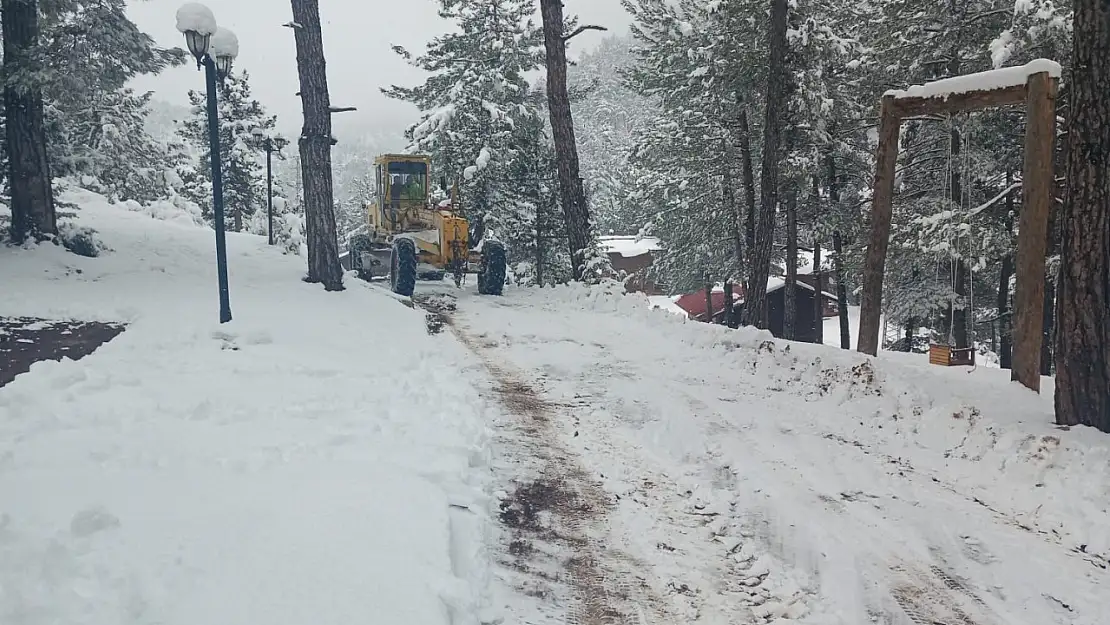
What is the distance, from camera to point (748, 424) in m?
6.07

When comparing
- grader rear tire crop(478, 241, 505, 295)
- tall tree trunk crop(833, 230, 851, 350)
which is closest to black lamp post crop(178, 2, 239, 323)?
grader rear tire crop(478, 241, 505, 295)

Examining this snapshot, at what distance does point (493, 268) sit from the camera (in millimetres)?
15719

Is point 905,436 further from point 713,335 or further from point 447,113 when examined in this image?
point 447,113

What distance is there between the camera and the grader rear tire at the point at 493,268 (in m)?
15.7

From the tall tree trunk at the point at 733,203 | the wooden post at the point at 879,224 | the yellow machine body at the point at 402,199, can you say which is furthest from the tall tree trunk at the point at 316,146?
the tall tree trunk at the point at 733,203

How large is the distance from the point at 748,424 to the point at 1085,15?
4.01 meters

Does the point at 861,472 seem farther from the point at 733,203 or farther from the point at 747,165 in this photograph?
the point at 733,203

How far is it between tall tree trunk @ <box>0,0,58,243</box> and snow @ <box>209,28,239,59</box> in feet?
17.6

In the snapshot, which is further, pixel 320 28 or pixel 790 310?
pixel 790 310

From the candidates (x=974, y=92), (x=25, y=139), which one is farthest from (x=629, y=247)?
(x=974, y=92)

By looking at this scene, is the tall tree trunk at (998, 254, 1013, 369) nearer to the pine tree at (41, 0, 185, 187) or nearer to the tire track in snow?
the tire track in snow

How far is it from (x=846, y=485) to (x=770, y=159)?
309 inches

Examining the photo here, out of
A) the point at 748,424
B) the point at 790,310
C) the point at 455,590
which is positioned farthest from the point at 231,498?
the point at 790,310

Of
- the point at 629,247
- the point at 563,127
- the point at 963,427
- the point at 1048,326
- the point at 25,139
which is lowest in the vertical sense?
the point at 1048,326
